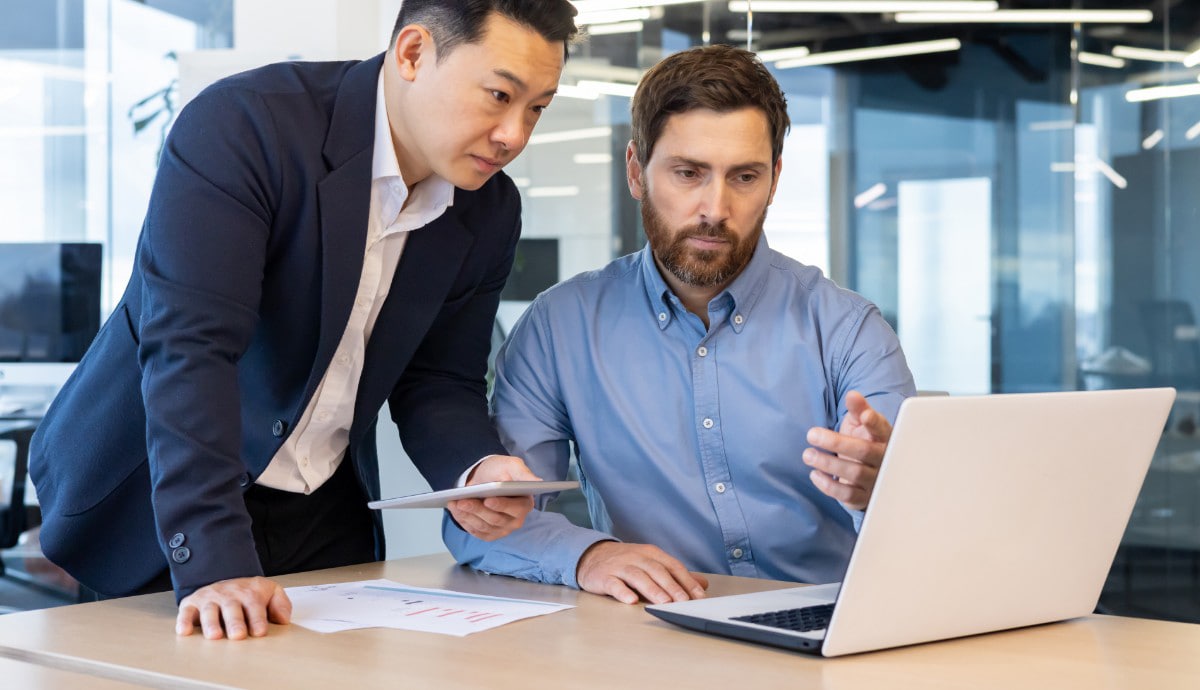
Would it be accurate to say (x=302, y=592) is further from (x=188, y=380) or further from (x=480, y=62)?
(x=480, y=62)

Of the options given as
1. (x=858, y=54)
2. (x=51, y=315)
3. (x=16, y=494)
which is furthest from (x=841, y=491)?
(x=858, y=54)

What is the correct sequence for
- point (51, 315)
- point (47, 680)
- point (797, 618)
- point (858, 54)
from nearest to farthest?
point (47, 680) < point (797, 618) < point (51, 315) < point (858, 54)

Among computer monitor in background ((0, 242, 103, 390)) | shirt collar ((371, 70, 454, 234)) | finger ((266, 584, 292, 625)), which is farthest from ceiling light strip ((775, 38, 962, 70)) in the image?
finger ((266, 584, 292, 625))

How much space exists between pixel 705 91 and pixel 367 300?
0.67 metres

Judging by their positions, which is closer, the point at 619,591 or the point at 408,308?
the point at 619,591

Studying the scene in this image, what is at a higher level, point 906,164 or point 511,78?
point 906,164

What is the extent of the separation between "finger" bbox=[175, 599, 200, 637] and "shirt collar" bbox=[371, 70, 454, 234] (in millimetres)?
644

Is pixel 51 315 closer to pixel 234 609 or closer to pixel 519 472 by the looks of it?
pixel 519 472

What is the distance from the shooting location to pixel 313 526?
6.33ft

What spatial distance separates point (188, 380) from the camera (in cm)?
142

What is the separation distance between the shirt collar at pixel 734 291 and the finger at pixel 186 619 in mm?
927

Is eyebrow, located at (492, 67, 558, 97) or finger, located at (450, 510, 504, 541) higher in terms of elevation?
eyebrow, located at (492, 67, 558, 97)

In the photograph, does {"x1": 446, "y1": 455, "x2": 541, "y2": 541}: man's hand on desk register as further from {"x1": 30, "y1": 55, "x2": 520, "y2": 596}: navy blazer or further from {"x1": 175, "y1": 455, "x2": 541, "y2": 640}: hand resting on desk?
{"x1": 175, "y1": 455, "x2": 541, "y2": 640}: hand resting on desk

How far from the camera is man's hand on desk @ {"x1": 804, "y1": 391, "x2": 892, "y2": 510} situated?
1.36m
